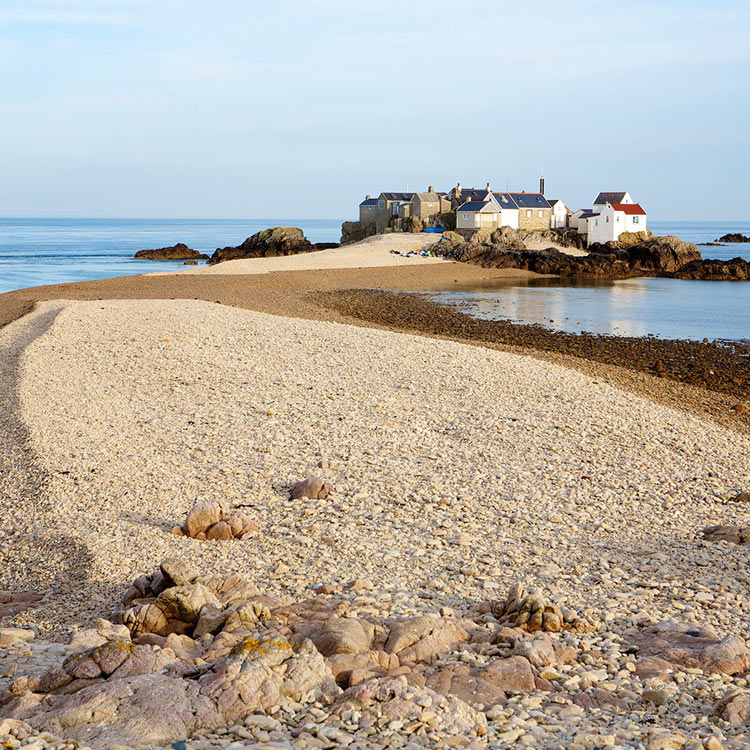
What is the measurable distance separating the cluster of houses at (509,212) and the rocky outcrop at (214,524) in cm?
6369

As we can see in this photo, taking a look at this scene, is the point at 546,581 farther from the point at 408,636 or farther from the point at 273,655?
the point at 273,655

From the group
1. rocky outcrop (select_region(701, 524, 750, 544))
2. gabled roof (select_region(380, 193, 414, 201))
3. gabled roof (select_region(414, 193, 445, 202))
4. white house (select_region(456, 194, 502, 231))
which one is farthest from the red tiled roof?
rocky outcrop (select_region(701, 524, 750, 544))

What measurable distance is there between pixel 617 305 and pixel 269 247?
127 feet

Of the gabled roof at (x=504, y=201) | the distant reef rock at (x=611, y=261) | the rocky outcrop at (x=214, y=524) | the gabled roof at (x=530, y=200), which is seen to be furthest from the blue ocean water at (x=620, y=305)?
the gabled roof at (x=530, y=200)

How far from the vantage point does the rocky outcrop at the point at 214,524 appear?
712 cm

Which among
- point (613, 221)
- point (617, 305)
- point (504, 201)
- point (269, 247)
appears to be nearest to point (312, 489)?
point (617, 305)

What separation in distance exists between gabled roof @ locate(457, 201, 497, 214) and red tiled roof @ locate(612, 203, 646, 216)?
Answer: 34.3ft

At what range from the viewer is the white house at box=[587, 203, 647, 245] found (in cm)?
6800

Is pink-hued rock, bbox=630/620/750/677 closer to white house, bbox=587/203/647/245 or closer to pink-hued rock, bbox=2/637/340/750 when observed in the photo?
pink-hued rock, bbox=2/637/340/750

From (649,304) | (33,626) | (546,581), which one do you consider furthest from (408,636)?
(649,304)

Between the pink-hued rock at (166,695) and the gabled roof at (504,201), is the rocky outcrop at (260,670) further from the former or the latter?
the gabled roof at (504,201)

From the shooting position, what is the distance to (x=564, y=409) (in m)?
12.6

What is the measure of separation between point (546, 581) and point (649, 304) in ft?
101

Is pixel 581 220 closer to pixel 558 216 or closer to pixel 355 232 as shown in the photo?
pixel 558 216
